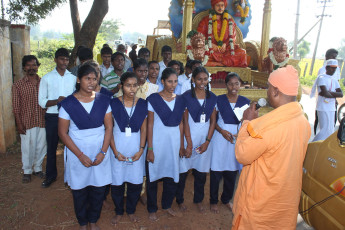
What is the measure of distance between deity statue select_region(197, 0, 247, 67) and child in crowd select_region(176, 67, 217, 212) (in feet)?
11.6

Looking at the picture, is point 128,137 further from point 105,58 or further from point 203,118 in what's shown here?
point 105,58

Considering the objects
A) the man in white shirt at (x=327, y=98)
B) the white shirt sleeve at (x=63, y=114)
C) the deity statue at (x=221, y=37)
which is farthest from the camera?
the deity statue at (x=221, y=37)

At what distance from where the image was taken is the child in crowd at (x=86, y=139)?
276cm

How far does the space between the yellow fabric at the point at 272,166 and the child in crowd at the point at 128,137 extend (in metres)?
1.28

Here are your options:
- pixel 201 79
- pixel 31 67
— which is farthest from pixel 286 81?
pixel 31 67

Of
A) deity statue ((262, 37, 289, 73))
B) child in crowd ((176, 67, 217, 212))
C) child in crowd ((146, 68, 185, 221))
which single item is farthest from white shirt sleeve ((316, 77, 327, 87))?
child in crowd ((146, 68, 185, 221))

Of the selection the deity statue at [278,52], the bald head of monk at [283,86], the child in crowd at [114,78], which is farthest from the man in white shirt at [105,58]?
the bald head of monk at [283,86]

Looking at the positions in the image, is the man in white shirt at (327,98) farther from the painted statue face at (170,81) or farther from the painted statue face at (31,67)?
the painted statue face at (31,67)

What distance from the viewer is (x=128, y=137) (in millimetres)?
3057

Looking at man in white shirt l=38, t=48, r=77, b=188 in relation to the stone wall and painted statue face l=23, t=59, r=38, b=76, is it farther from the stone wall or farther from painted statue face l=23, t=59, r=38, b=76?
the stone wall

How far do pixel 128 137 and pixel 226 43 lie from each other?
5031 millimetres

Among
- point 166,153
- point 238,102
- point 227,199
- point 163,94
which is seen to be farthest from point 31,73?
point 227,199

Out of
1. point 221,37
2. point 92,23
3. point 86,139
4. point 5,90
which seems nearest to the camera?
point 86,139

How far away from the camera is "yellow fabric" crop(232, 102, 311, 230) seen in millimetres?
1981
